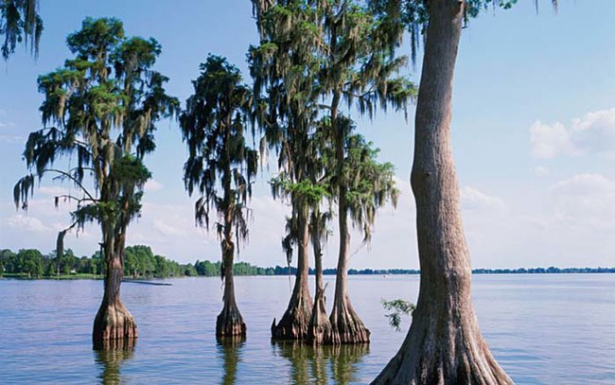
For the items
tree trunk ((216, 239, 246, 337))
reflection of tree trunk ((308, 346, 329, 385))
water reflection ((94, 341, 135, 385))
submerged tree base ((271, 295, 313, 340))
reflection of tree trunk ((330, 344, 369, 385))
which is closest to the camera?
reflection of tree trunk ((308, 346, 329, 385))

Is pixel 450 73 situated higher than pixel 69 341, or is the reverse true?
pixel 450 73

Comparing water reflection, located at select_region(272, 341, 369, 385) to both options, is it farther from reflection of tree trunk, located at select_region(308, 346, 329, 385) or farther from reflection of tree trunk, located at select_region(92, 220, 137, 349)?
reflection of tree trunk, located at select_region(92, 220, 137, 349)

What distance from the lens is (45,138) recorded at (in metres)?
23.2

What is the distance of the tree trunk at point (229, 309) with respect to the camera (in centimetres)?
2609

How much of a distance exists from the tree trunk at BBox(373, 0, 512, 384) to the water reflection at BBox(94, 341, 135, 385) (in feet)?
34.2

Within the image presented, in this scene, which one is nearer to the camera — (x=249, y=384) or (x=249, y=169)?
(x=249, y=384)

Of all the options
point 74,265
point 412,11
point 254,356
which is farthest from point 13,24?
point 74,265

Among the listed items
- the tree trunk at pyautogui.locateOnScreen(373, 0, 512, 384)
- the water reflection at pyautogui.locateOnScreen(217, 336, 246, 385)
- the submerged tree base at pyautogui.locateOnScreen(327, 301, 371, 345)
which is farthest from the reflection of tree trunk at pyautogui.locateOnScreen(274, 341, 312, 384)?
the tree trunk at pyautogui.locateOnScreen(373, 0, 512, 384)

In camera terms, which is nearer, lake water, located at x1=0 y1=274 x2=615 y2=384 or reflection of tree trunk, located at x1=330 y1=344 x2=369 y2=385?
reflection of tree trunk, located at x1=330 y1=344 x2=369 y2=385

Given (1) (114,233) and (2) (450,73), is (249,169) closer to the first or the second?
(1) (114,233)

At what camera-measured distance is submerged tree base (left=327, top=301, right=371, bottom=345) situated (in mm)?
22078

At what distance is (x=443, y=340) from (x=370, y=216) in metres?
14.7

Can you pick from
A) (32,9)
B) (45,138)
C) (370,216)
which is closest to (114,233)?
(45,138)

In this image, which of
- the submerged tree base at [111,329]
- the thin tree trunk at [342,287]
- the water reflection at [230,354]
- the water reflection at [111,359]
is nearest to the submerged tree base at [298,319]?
the thin tree trunk at [342,287]
